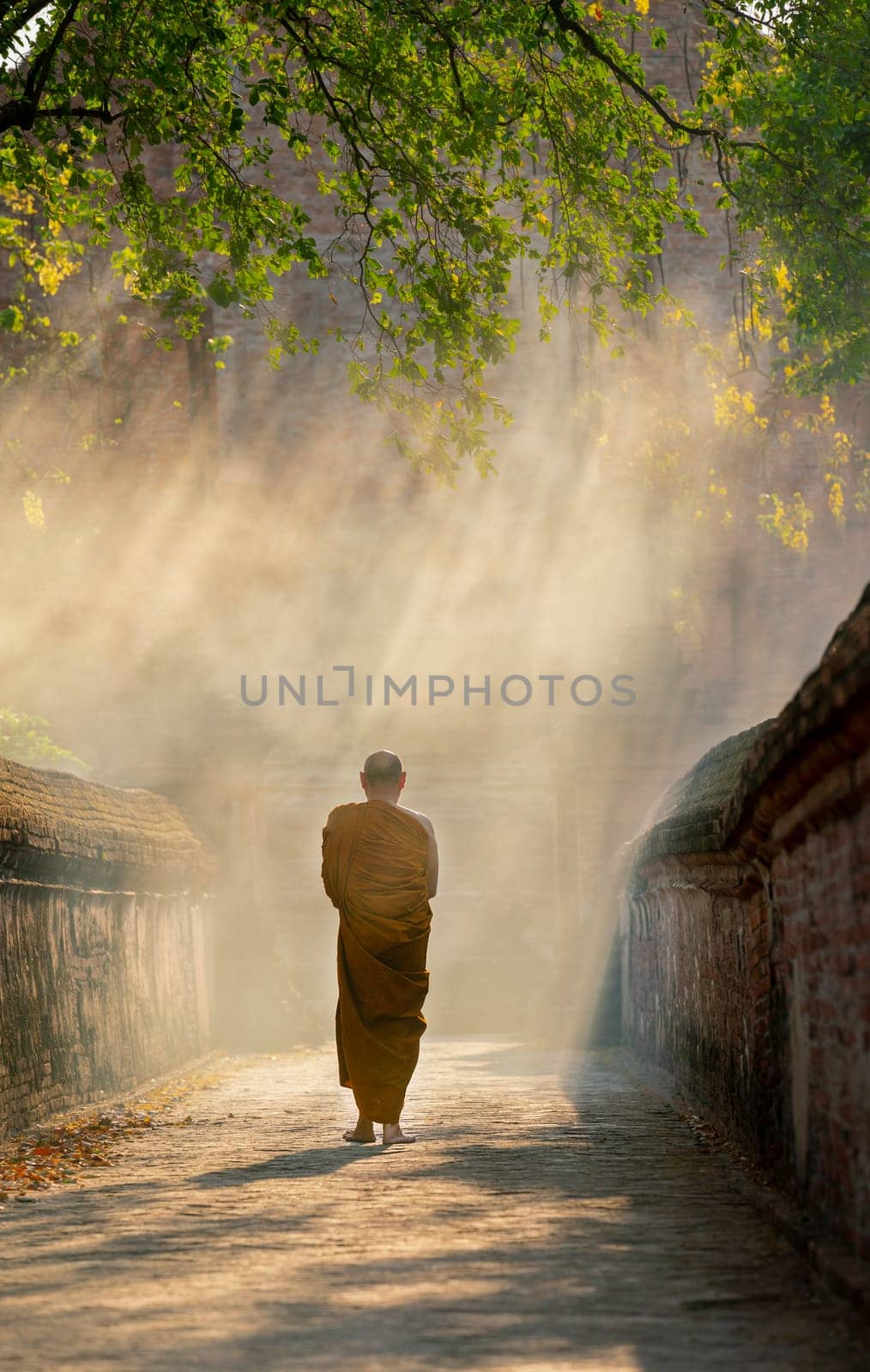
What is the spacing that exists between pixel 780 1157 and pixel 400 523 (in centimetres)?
1906

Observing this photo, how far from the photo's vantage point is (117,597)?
24.0 m

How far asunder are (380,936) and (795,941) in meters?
3.23

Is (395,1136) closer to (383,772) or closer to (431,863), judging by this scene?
(431,863)

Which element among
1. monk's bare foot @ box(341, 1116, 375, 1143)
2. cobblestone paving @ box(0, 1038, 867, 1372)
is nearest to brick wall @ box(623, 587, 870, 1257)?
cobblestone paving @ box(0, 1038, 867, 1372)

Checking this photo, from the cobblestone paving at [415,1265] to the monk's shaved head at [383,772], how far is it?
1.86m

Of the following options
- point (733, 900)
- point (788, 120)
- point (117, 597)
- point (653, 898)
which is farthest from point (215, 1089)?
point (117, 597)

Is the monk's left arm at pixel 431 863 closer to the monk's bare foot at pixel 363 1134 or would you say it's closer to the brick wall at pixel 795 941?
the monk's bare foot at pixel 363 1134

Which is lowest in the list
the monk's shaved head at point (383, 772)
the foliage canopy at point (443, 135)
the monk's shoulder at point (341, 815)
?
the monk's shoulder at point (341, 815)

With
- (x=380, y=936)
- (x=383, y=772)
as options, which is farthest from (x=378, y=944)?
(x=383, y=772)

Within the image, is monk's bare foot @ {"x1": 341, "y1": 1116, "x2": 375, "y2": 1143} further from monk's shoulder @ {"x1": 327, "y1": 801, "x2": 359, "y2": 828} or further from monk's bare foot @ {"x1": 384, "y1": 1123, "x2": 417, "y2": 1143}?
monk's shoulder @ {"x1": 327, "y1": 801, "x2": 359, "y2": 828}

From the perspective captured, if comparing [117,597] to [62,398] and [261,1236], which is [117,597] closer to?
[62,398]

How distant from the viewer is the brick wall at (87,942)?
9.27 metres

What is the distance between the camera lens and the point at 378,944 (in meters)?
8.52

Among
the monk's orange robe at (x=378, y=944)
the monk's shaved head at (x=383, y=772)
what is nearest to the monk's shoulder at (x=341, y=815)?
the monk's orange robe at (x=378, y=944)
